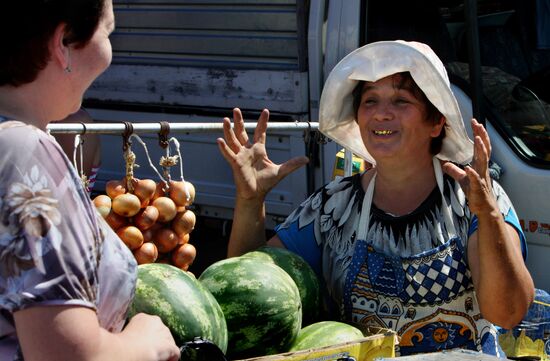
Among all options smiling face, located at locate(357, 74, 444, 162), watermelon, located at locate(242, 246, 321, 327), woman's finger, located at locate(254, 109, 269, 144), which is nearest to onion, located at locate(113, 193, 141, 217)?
woman's finger, located at locate(254, 109, 269, 144)

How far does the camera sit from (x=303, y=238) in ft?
10.7

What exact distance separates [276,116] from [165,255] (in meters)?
1.68

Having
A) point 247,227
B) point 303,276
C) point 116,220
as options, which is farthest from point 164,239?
point 303,276

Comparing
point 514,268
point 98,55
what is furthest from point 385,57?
point 98,55

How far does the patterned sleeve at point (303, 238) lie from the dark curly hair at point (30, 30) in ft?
5.69

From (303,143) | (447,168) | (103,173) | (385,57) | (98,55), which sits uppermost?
(98,55)

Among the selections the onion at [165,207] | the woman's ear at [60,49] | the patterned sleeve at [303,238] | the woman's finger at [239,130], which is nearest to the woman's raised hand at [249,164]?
the woman's finger at [239,130]

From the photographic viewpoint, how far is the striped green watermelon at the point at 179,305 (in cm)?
235

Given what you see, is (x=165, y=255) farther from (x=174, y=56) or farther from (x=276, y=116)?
(x=174, y=56)

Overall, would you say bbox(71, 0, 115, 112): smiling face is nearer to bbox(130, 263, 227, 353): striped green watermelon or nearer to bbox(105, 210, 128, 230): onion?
bbox(130, 263, 227, 353): striped green watermelon

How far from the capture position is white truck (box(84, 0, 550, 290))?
14.2 ft

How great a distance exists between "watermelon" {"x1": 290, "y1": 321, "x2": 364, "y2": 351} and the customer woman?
97 cm

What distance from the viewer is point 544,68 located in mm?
4340

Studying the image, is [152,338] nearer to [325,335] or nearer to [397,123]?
[325,335]
